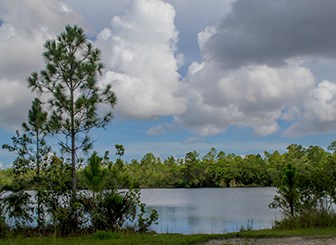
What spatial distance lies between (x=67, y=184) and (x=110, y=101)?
2.87 meters

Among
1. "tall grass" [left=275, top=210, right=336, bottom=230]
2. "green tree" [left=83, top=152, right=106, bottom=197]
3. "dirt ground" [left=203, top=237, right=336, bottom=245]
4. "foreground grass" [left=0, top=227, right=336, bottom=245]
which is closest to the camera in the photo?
"dirt ground" [left=203, top=237, right=336, bottom=245]

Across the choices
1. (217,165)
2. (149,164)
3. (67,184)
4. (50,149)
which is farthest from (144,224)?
(149,164)

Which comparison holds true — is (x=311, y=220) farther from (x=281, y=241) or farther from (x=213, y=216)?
(x=213, y=216)

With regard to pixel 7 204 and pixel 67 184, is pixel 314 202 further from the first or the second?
pixel 7 204

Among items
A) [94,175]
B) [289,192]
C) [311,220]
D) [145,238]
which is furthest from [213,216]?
[145,238]

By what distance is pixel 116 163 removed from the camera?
14883mm

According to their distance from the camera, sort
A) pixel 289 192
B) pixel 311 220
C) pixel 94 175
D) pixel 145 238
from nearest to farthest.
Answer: pixel 145 238 < pixel 311 220 < pixel 94 175 < pixel 289 192

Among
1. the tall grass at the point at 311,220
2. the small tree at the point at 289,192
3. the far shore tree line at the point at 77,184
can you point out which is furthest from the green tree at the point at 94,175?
the small tree at the point at 289,192

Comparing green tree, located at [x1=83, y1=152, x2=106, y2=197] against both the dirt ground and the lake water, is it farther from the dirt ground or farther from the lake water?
the dirt ground

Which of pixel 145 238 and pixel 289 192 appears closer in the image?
pixel 145 238

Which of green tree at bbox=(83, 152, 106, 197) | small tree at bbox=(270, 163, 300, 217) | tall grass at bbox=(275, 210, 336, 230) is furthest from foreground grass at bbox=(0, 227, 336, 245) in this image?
small tree at bbox=(270, 163, 300, 217)

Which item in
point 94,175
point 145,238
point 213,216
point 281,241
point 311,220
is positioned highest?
point 94,175

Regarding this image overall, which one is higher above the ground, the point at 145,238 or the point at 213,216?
the point at 213,216

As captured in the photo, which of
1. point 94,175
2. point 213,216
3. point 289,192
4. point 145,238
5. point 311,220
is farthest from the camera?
point 213,216
